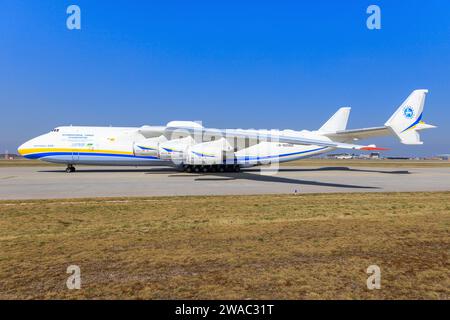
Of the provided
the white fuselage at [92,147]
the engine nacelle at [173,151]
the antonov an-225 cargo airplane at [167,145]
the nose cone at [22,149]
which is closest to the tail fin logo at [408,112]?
the antonov an-225 cargo airplane at [167,145]

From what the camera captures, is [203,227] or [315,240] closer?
[315,240]

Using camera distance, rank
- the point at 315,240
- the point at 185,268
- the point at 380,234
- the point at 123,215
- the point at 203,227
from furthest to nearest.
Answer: the point at 123,215 < the point at 203,227 < the point at 380,234 < the point at 315,240 < the point at 185,268

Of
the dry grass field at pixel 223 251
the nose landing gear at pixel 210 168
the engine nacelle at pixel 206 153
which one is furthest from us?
the nose landing gear at pixel 210 168

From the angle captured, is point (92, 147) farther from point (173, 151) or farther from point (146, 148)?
point (173, 151)

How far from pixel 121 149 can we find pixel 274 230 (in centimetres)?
1974

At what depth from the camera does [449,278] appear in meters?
4.09

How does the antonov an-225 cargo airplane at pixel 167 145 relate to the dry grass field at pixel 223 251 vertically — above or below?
above

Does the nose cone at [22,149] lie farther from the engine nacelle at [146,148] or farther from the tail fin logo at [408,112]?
the tail fin logo at [408,112]

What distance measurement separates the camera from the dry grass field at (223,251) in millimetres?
3723

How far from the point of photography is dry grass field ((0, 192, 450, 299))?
12.2 ft

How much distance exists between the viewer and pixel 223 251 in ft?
17.3

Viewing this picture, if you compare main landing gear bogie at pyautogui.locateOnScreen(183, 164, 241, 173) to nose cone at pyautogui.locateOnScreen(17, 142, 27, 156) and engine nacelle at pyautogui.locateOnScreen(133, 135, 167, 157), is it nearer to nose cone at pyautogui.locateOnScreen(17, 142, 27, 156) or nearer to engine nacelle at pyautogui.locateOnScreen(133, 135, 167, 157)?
engine nacelle at pyautogui.locateOnScreen(133, 135, 167, 157)
